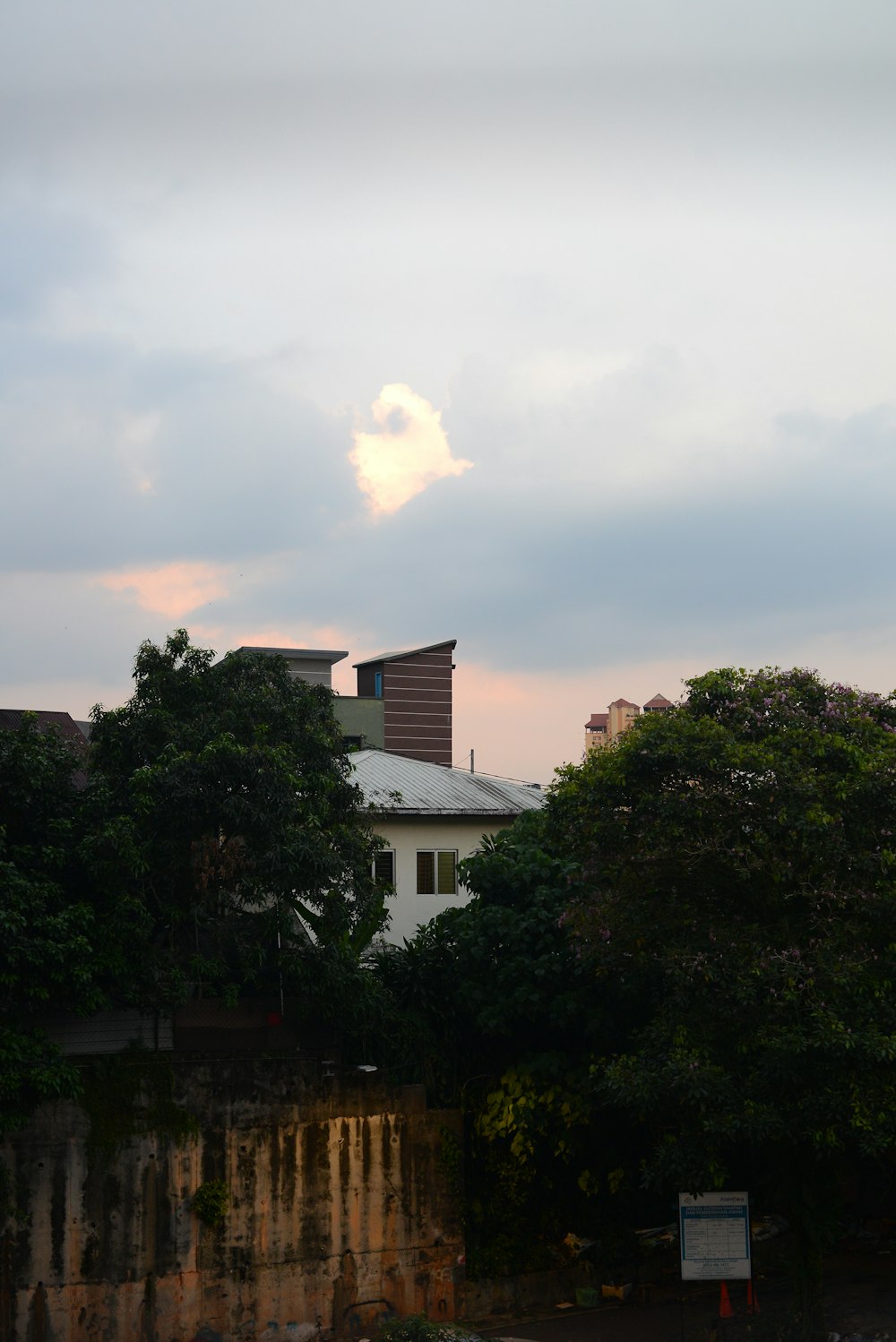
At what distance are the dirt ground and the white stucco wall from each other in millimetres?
8363

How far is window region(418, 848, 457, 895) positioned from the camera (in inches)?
1028

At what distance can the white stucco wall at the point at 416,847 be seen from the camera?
84.1 feet

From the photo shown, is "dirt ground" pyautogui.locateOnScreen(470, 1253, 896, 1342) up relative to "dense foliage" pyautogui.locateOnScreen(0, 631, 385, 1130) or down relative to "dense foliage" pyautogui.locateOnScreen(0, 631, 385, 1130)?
down

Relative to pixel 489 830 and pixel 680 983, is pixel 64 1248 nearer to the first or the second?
pixel 680 983

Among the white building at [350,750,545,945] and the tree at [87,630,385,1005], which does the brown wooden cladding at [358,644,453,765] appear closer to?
the white building at [350,750,545,945]

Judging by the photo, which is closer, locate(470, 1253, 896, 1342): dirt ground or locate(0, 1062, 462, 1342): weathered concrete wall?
locate(0, 1062, 462, 1342): weathered concrete wall

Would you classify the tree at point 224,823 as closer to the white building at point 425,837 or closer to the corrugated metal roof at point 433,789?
the corrugated metal roof at point 433,789

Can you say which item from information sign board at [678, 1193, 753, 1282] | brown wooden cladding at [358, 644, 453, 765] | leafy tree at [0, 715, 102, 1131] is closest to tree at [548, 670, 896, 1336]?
information sign board at [678, 1193, 753, 1282]

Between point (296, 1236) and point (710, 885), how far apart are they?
814 centimetres

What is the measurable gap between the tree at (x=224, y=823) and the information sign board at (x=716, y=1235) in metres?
6.19

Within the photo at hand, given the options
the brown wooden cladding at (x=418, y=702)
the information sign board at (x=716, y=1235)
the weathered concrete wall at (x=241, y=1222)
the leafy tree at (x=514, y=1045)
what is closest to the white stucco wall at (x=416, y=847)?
the leafy tree at (x=514, y=1045)

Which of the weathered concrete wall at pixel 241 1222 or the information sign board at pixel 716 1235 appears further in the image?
the weathered concrete wall at pixel 241 1222

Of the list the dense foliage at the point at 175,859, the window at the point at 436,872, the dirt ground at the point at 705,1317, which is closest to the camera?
the dense foliage at the point at 175,859

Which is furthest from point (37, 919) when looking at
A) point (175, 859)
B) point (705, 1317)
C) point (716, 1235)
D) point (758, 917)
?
point (705, 1317)
